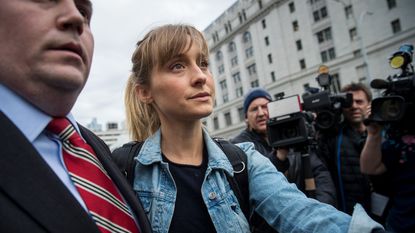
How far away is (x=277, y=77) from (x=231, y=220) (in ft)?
103

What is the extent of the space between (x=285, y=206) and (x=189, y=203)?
430 millimetres

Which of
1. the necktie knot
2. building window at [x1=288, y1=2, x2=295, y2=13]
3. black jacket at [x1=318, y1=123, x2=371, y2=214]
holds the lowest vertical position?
black jacket at [x1=318, y1=123, x2=371, y2=214]

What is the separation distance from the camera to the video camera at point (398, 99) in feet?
8.14

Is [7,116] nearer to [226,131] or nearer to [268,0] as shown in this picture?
[268,0]

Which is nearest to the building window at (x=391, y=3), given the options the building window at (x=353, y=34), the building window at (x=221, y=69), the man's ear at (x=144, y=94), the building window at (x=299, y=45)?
the building window at (x=353, y=34)

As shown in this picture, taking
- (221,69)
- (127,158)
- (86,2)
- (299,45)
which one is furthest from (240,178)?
(221,69)

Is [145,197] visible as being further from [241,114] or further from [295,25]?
[241,114]

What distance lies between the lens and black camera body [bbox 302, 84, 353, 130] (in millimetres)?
2979

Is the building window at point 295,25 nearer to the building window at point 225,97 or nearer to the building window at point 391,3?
the building window at point 391,3

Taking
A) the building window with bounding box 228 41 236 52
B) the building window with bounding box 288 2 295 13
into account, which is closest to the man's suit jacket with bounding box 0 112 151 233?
the building window with bounding box 288 2 295 13

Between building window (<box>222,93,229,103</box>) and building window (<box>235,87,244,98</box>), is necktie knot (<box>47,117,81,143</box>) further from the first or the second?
building window (<box>222,93,229,103</box>)

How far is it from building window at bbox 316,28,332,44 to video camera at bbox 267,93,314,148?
90.3 feet

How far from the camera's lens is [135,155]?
154 centimetres

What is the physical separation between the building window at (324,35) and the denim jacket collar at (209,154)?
94.6 feet
